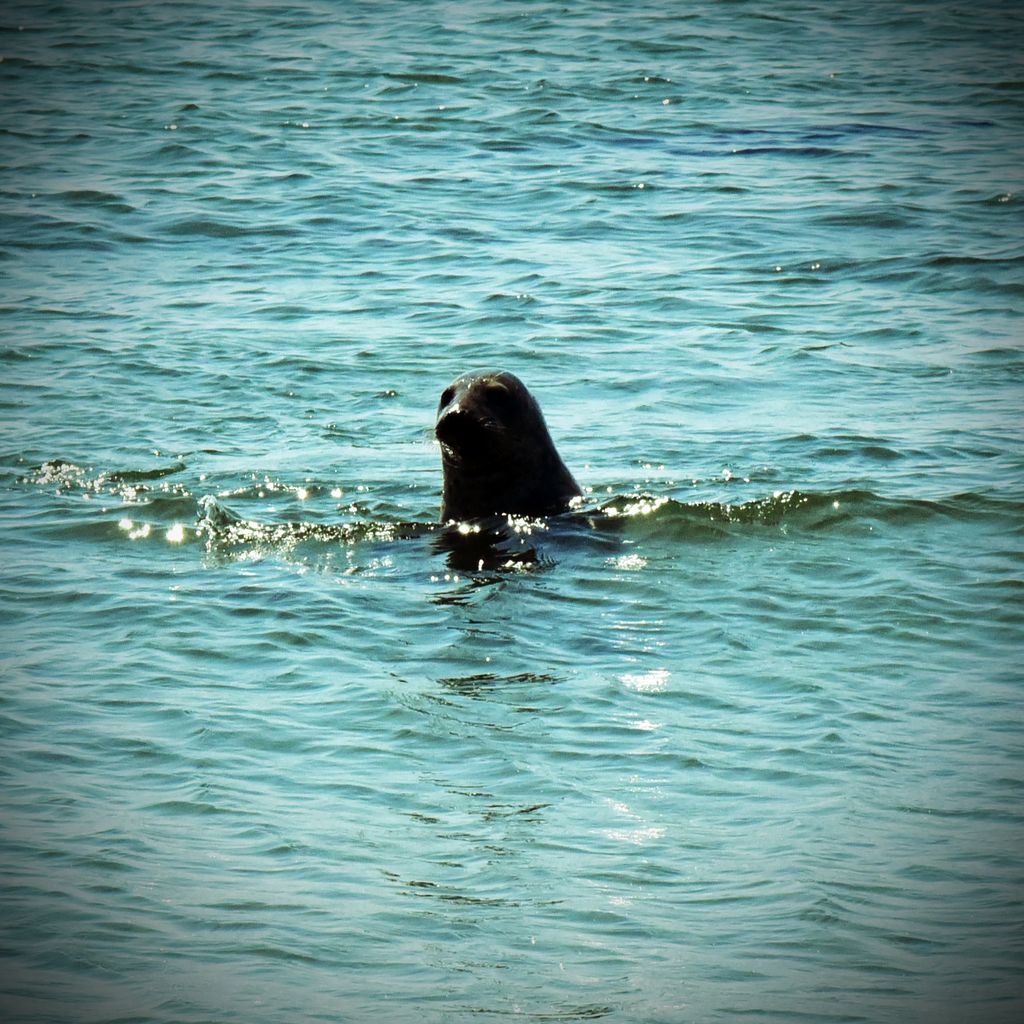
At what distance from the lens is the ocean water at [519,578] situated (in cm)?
458

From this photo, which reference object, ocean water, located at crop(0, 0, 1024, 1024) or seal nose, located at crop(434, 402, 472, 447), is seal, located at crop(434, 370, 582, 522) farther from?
ocean water, located at crop(0, 0, 1024, 1024)

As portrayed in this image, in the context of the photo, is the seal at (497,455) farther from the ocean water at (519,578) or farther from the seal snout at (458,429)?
the ocean water at (519,578)

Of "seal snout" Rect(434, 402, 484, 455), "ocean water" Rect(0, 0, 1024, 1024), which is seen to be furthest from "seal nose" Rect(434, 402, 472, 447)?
"ocean water" Rect(0, 0, 1024, 1024)

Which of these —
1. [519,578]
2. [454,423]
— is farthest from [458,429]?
[519,578]

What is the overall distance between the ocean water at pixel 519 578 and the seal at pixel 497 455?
29 centimetres

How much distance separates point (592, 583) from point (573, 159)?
11.0 m

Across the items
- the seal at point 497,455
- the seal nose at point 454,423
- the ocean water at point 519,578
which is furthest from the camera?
the seal at point 497,455

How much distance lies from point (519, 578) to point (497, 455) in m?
0.96

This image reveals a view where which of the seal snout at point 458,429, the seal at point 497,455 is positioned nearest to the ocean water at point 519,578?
the seal at point 497,455

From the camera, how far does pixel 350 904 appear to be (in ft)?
15.6

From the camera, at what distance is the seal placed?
8.49 metres

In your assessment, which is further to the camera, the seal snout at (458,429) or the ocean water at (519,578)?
the seal snout at (458,429)

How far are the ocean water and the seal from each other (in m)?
0.29

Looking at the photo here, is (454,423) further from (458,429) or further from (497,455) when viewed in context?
(497,455)
